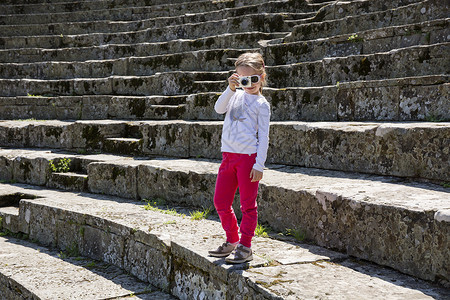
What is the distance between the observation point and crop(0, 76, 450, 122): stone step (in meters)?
4.39

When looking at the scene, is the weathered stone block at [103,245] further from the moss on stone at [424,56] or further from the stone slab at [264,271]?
the moss on stone at [424,56]

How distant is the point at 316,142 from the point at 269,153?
696mm

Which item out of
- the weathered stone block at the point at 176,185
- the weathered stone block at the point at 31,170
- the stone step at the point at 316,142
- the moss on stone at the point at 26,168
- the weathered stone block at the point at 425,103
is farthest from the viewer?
the moss on stone at the point at 26,168

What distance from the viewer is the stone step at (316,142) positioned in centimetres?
359

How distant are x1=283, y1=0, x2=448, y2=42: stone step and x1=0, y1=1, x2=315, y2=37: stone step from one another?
76.7 inches

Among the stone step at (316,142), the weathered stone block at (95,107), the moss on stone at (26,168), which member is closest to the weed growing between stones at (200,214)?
the stone step at (316,142)

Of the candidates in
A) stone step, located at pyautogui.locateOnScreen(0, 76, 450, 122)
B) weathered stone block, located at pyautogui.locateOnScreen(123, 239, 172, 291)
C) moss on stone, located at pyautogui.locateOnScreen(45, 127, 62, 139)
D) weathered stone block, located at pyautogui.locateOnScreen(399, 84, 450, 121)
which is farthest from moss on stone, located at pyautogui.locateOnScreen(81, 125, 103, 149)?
weathered stone block, located at pyautogui.locateOnScreen(399, 84, 450, 121)

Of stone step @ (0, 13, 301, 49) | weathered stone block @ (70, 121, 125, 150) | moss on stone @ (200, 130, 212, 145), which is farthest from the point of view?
stone step @ (0, 13, 301, 49)

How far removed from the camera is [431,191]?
329 cm

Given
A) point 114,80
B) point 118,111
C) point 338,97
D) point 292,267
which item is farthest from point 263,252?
point 114,80

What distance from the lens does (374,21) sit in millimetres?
6391

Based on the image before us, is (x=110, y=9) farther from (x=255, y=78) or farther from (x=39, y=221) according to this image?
(x=255, y=78)

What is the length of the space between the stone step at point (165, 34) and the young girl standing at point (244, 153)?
5.51 metres

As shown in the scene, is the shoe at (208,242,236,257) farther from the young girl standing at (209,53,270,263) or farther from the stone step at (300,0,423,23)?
the stone step at (300,0,423,23)
